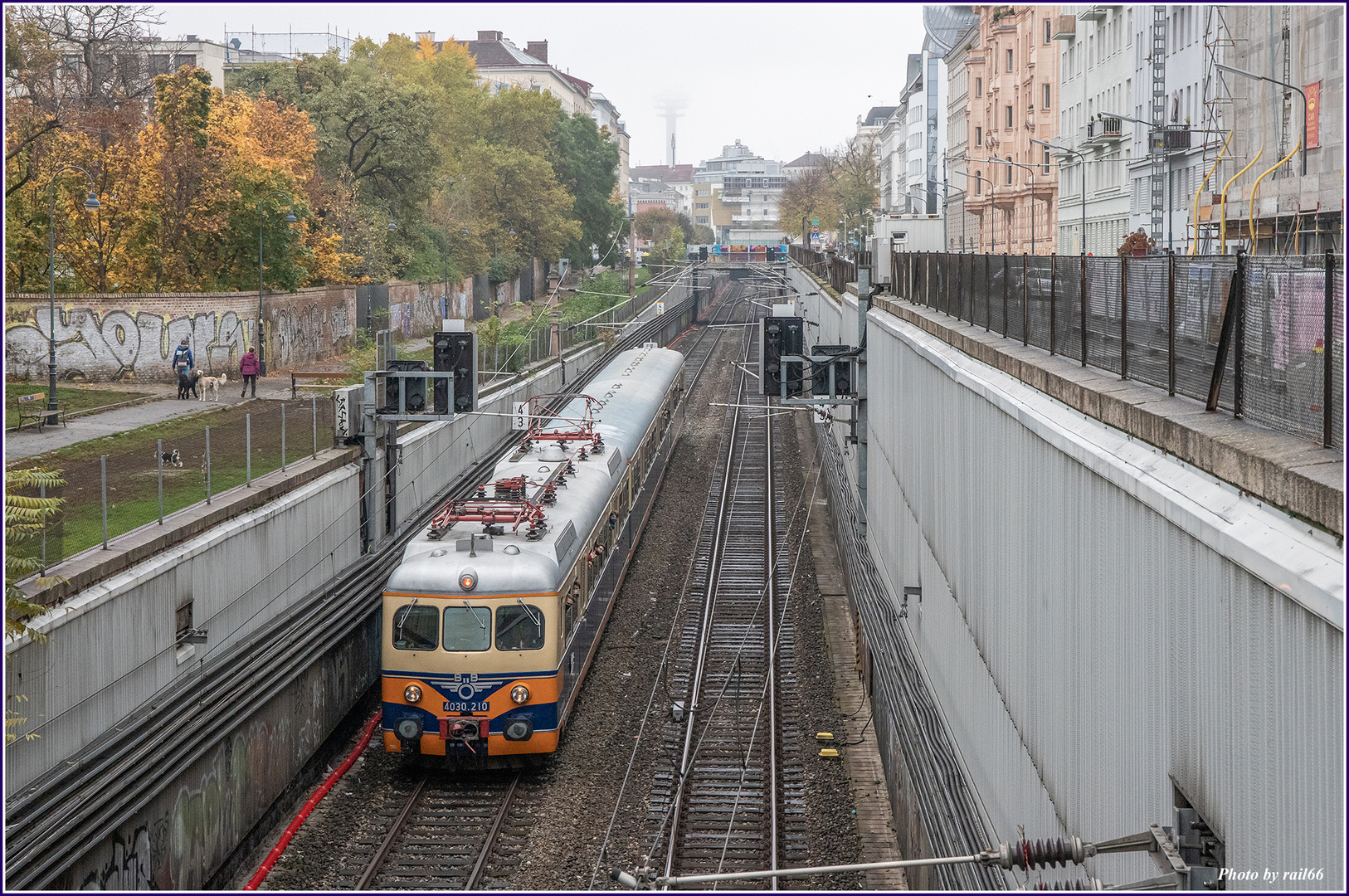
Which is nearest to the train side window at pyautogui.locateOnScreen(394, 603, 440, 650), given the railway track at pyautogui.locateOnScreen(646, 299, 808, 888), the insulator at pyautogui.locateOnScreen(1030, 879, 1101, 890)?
the railway track at pyautogui.locateOnScreen(646, 299, 808, 888)

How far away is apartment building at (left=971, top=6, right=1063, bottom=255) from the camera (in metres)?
59.1

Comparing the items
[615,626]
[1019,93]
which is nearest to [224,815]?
[615,626]

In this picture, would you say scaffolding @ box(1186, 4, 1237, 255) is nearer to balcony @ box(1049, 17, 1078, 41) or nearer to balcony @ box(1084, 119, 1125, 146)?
balcony @ box(1084, 119, 1125, 146)

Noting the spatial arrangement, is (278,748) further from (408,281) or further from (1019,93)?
(1019,93)

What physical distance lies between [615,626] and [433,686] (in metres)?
7.22

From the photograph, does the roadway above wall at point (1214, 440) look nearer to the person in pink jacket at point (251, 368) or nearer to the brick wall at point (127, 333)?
the person in pink jacket at point (251, 368)

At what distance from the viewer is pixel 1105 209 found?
5116 centimetres

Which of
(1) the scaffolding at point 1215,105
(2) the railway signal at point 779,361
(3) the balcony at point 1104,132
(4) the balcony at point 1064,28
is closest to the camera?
(2) the railway signal at point 779,361

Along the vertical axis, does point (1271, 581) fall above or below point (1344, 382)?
below

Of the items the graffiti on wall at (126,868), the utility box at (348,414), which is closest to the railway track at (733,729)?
the graffiti on wall at (126,868)

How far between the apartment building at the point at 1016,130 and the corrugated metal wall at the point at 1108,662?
44850 mm

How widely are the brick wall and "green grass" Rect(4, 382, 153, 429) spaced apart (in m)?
1.21

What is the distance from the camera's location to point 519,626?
642 inches

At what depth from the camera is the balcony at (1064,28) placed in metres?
54.8
